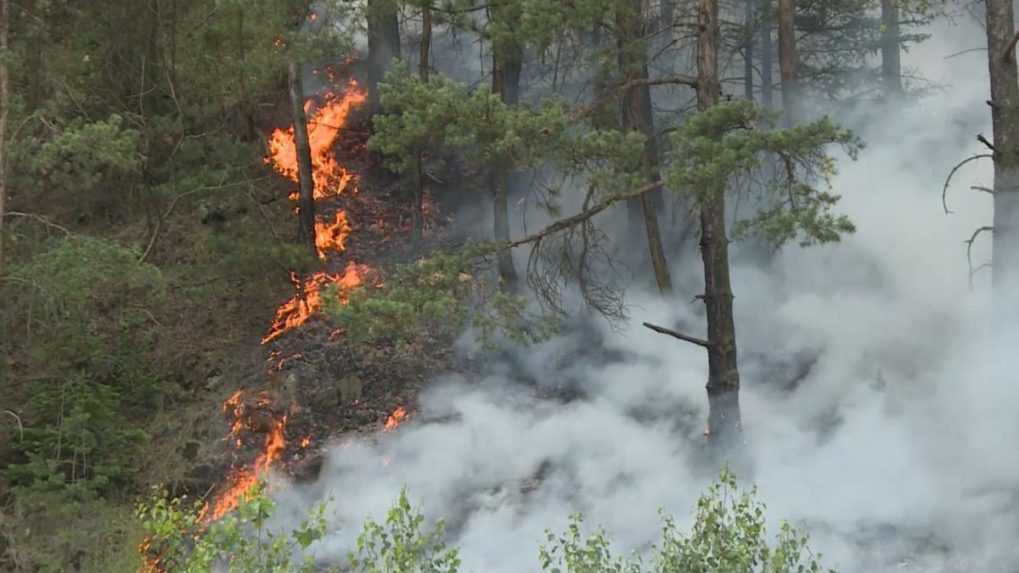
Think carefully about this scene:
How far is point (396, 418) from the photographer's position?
14.2m

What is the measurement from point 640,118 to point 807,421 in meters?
5.85

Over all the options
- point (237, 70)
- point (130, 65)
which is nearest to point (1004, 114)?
point (237, 70)

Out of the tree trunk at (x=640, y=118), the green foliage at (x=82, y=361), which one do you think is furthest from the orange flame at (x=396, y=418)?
the tree trunk at (x=640, y=118)

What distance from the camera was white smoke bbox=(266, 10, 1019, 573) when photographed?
416 inches

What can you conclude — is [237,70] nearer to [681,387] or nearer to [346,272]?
[346,272]

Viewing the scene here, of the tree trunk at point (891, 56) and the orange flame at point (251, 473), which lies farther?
the tree trunk at point (891, 56)

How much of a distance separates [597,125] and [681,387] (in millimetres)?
4182

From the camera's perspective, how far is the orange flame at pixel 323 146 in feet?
63.8

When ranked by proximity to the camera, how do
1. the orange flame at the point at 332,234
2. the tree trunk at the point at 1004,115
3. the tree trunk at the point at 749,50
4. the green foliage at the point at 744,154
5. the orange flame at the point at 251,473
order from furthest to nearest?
1. the tree trunk at the point at 749,50
2. the orange flame at the point at 332,234
3. the orange flame at the point at 251,473
4. the tree trunk at the point at 1004,115
5. the green foliage at the point at 744,154

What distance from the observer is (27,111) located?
12.9m

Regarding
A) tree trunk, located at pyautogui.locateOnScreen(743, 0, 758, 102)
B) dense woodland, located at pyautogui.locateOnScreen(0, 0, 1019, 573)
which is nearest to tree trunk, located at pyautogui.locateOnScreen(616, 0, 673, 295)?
dense woodland, located at pyautogui.locateOnScreen(0, 0, 1019, 573)

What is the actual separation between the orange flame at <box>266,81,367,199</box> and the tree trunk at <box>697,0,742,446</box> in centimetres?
954

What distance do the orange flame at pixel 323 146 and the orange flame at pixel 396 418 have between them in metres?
6.20

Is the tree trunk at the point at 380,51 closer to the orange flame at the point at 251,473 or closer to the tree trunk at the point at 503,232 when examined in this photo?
the tree trunk at the point at 503,232
